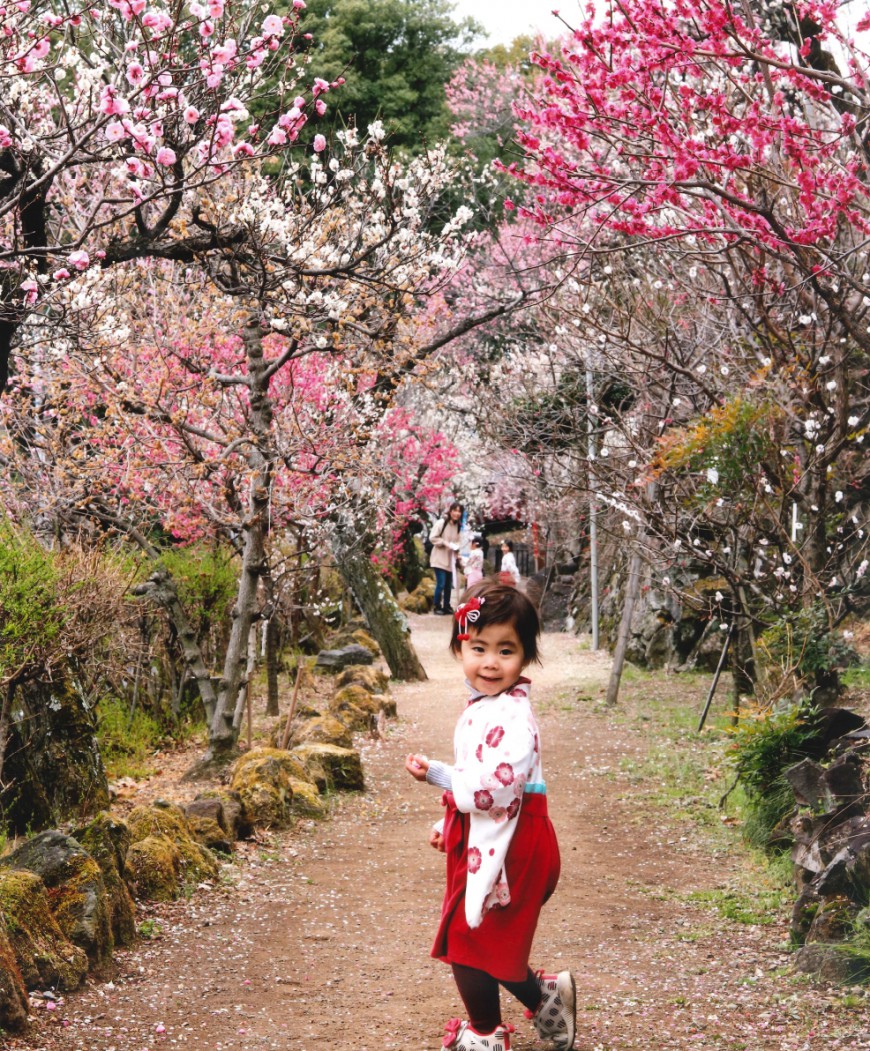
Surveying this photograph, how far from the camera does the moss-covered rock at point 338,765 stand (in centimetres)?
797

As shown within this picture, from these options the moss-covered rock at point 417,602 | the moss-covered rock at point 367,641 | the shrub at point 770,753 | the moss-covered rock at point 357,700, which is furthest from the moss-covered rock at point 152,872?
the moss-covered rock at point 417,602

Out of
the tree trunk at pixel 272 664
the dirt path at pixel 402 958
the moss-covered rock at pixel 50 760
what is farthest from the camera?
the tree trunk at pixel 272 664

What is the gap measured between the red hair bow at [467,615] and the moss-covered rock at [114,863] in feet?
6.44

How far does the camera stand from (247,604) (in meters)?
8.03

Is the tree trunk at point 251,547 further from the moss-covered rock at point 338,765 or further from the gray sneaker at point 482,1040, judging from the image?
the gray sneaker at point 482,1040

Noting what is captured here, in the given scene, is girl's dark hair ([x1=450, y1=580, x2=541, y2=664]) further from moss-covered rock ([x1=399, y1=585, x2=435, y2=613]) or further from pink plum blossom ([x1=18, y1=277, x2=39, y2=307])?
moss-covered rock ([x1=399, y1=585, x2=435, y2=613])

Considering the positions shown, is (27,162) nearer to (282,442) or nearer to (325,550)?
(282,442)

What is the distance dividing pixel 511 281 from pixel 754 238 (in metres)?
14.2

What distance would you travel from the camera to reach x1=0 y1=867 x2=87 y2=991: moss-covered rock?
12.7 ft

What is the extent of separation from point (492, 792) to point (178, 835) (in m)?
2.87

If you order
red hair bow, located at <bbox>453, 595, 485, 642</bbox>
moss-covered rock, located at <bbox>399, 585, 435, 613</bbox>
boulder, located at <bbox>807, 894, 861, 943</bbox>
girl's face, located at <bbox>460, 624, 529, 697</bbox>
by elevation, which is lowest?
boulder, located at <bbox>807, 894, 861, 943</bbox>

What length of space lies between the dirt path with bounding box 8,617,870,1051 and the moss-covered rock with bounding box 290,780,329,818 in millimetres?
109

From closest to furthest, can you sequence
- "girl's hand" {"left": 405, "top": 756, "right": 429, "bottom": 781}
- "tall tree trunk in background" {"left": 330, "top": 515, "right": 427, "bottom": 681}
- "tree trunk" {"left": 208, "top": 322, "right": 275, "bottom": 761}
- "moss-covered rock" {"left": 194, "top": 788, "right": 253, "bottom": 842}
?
"girl's hand" {"left": 405, "top": 756, "right": 429, "bottom": 781} → "moss-covered rock" {"left": 194, "top": 788, "right": 253, "bottom": 842} → "tree trunk" {"left": 208, "top": 322, "right": 275, "bottom": 761} → "tall tree trunk in background" {"left": 330, "top": 515, "right": 427, "bottom": 681}

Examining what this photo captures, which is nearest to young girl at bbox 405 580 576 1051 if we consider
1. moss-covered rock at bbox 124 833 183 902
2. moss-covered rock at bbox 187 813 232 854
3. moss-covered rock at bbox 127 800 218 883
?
moss-covered rock at bbox 124 833 183 902
